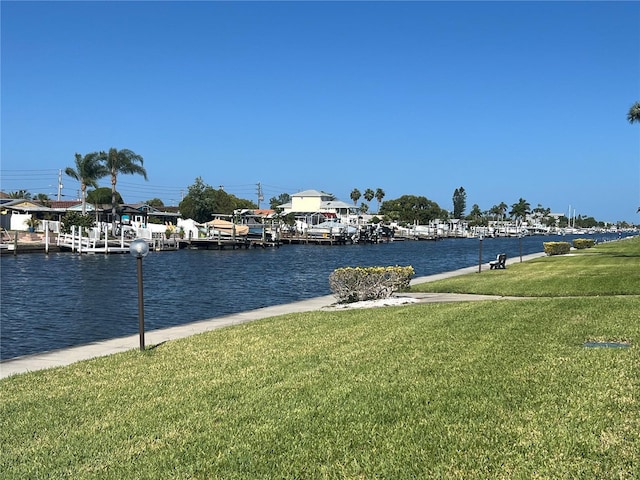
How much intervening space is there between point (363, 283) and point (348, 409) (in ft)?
40.2

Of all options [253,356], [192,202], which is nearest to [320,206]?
[192,202]

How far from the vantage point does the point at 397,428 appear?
5.82m

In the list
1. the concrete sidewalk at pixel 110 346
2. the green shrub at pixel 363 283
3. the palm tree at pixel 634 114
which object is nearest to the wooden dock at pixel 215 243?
the palm tree at pixel 634 114

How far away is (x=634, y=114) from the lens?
38000 mm

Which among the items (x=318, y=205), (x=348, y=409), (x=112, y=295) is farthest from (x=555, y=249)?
(x=318, y=205)

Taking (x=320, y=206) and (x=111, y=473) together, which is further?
(x=320, y=206)

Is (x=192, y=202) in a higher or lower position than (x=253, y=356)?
higher

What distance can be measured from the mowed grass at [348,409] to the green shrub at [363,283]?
7.56 m

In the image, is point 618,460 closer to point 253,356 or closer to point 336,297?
point 253,356

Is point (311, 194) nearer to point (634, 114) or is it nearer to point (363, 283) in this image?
point (634, 114)

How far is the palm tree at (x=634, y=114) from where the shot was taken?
37719 mm

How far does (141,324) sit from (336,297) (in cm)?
960

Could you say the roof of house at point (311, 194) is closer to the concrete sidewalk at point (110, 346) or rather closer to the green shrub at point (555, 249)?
the green shrub at point (555, 249)

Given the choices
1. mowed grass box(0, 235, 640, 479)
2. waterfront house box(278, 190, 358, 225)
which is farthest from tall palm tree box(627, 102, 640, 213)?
waterfront house box(278, 190, 358, 225)
